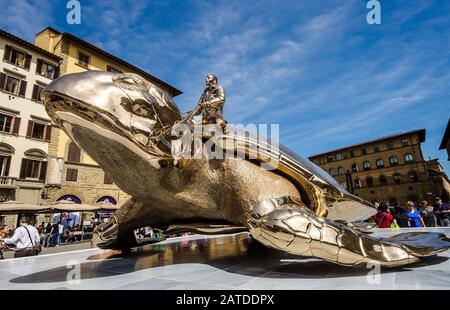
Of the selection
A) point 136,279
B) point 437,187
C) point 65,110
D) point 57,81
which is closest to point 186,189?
point 136,279

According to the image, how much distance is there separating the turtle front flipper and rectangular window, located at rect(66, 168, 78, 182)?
2742 centimetres

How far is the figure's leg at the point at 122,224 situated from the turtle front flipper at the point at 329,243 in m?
2.24

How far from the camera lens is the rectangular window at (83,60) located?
29.2 metres

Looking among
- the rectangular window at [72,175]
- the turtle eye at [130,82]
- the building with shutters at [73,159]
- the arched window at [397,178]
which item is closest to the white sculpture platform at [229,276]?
the turtle eye at [130,82]

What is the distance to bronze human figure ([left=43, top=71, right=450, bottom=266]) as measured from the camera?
2.48 metres

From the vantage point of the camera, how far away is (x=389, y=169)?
53094mm

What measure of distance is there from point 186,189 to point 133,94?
127cm

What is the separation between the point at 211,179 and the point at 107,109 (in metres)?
1.38

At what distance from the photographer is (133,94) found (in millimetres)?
3062

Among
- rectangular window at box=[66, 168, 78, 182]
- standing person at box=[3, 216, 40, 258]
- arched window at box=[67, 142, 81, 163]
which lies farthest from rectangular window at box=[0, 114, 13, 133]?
standing person at box=[3, 216, 40, 258]

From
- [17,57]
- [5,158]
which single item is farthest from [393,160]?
[17,57]

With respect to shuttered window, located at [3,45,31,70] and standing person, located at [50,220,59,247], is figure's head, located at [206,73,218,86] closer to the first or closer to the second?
standing person, located at [50,220,59,247]

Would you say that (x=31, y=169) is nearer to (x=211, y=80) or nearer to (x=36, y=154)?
(x=36, y=154)
